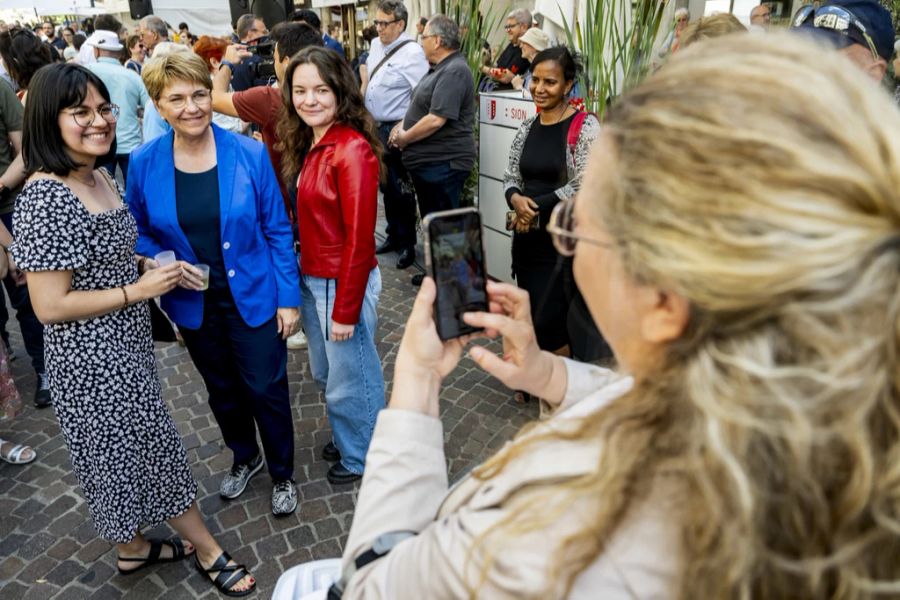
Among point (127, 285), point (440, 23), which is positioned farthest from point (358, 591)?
point (440, 23)

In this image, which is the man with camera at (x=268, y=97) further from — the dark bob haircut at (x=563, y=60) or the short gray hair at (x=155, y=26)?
the short gray hair at (x=155, y=26)

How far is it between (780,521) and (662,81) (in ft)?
1.74

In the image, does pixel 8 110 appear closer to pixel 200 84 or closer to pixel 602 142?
pixel 200 84

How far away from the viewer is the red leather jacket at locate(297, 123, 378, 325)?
256cm

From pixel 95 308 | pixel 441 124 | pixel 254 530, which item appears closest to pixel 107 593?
pixel 254 530

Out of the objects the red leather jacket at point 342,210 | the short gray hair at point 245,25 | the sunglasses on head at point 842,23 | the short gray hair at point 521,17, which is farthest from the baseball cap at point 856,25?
the short gray hair at point 245,25

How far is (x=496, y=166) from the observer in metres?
5.05

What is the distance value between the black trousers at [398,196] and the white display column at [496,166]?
85cm

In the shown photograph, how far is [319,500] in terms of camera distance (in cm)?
305

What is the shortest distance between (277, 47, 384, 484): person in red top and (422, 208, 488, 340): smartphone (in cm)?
133

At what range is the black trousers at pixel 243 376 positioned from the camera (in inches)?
106

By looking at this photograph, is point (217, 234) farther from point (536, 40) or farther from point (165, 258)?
point (536, 40)

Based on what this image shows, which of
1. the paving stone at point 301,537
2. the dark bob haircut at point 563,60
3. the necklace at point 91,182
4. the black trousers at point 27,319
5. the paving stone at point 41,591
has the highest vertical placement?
the dark bob haircut at point 563,60

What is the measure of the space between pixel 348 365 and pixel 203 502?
1.06 m
